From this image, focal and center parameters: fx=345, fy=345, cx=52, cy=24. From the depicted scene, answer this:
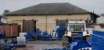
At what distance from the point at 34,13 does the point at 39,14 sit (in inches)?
37.3

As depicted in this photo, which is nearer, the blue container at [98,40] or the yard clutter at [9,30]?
the blue container at [98,40]

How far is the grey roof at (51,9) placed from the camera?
52406 millimetres

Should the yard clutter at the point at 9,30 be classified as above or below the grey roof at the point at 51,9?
below

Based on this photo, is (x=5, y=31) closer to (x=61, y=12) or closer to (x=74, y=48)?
(x=61, y=12)

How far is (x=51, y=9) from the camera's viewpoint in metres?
54.7

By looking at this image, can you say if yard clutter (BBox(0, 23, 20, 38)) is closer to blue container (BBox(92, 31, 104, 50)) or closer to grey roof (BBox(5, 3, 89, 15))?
grey roof (BBox(5, 3, 89, 15))

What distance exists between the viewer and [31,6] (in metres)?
59.5

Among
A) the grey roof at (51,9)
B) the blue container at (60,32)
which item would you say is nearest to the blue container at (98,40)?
the blue container at (60,32)

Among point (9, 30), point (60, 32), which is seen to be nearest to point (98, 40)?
point (9, 30)

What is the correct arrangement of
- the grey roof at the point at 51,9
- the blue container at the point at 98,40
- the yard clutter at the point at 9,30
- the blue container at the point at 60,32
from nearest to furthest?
1. the blue container at the point at 98,40
2. the yard clutter at the point at 9,30
3. the blue container at the point at 60,32
4. the grey roof at the point at 51,9

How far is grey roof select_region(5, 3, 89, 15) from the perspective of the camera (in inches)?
2063

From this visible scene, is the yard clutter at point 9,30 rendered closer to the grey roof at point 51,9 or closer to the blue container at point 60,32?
the blue container at point 60,32

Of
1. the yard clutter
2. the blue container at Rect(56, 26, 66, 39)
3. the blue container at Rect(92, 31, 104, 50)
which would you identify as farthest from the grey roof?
the blue container at Rect(92, 31, 104, 50)

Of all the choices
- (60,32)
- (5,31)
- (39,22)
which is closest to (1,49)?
(5,31)
